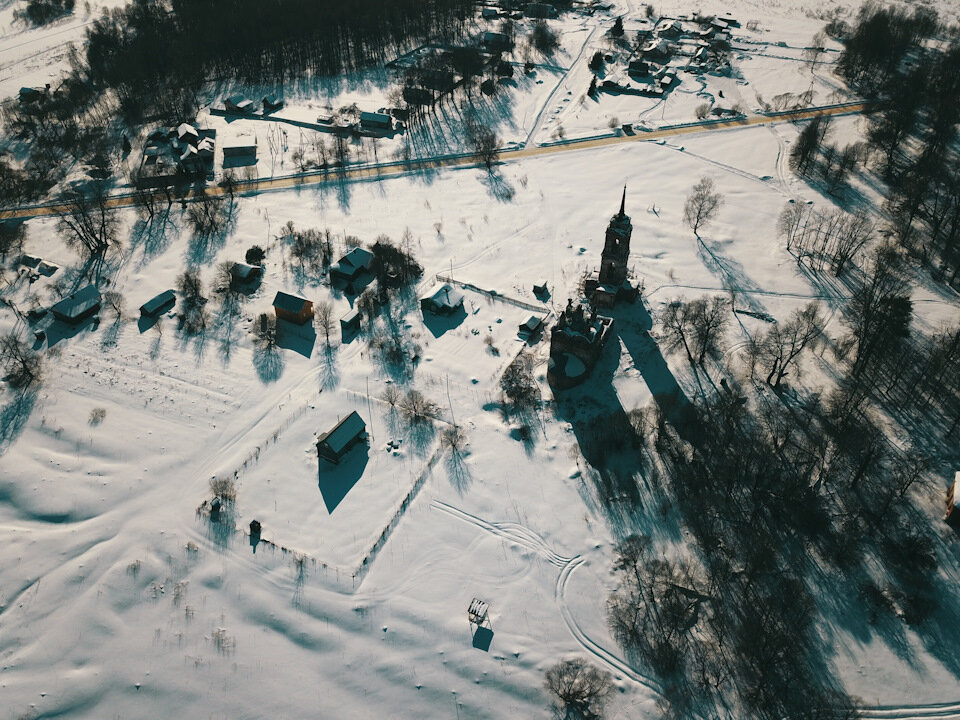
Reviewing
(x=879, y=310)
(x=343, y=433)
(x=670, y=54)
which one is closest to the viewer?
(x=343, y=433)

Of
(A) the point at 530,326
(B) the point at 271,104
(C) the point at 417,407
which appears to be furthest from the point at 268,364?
(B) the point at 271,104

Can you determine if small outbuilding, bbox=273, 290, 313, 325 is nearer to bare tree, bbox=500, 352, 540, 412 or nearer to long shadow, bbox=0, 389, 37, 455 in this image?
bare tree, bbox=500, 352, 540, 412

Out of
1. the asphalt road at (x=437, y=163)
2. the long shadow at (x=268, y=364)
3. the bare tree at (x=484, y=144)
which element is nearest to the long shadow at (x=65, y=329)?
the long shadow at (x=268, y=364)

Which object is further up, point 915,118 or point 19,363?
point 915,118

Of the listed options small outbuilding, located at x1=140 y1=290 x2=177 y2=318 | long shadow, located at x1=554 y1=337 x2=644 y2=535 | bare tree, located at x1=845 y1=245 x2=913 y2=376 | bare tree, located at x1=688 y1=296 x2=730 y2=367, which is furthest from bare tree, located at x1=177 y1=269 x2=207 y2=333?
bare tree, located at x1=845 y1=245 x2=913 y2=376

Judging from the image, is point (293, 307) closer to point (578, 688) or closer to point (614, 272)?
point (614, 272)

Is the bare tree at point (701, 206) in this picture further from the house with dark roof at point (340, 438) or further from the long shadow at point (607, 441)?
the house with dark roof at point (340, 438)

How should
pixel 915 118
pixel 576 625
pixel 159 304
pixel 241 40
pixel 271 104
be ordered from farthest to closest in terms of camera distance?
1. pixel 241 40
2. pixel 271 104
3. pixel 915 118
4. pixel 159 304
5. pixel 576 625
